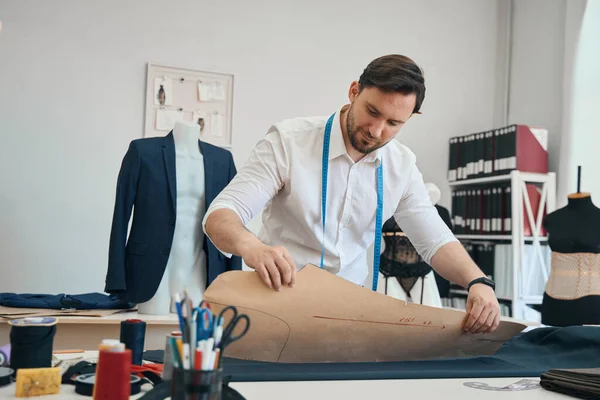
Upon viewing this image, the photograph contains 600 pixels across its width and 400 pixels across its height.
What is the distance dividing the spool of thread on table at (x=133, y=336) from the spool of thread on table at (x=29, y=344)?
0.15 metres

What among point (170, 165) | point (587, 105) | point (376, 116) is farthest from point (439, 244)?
point (587, 105)

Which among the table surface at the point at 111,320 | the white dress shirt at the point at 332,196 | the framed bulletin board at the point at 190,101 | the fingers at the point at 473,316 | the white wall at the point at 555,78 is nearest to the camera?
the fingers at the point at 473,316

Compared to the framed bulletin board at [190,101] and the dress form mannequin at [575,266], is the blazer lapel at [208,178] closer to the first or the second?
the framed bulletin board at [190,101]

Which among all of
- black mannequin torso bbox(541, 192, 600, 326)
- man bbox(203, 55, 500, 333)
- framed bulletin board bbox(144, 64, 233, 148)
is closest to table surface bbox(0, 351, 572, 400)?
man bbox(203, 55, 500, 333)

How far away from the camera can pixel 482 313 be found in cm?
153

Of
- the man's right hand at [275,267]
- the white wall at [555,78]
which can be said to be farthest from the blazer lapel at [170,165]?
the white wall at [555,78]

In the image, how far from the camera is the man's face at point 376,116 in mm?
1661

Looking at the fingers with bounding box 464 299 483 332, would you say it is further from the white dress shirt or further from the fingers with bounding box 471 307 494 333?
the white dress shirt

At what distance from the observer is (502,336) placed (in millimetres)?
1586

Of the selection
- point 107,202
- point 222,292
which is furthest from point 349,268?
point 107,202

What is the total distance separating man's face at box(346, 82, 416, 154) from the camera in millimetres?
1661

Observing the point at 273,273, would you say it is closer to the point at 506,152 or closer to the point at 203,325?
the point at 203,325

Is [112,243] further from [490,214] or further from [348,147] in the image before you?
[490,214]

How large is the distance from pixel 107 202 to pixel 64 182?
289mm
